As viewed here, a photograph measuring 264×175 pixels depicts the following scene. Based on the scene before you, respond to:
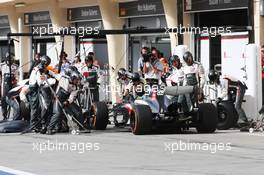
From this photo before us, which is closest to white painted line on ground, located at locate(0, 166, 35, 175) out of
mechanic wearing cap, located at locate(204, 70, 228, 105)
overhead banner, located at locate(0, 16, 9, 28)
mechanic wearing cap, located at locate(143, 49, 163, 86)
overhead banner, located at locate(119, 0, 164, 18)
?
mechanic wearing cap, located at locate(143, 49, 163, 86)

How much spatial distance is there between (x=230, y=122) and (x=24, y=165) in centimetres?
705

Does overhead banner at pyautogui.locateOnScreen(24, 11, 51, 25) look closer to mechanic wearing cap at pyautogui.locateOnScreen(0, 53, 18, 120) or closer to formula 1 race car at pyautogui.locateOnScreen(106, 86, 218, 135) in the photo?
mechanic wearing cap at pyautogui.locateOnScreen(0, 53, 18, 120)

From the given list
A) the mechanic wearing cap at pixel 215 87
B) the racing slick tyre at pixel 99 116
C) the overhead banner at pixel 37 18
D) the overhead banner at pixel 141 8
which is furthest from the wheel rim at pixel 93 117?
the overhead banner at pixel 37 18

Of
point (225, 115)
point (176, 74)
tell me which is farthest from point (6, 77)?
point (225, 115)

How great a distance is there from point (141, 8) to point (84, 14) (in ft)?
12.5

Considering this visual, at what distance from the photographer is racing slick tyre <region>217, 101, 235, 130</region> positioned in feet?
55.4

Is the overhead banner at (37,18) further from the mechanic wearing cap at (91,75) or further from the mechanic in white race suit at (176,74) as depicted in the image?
the mechanic in white race suit at (176,74)

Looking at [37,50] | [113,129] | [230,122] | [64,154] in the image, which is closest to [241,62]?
[230,122]

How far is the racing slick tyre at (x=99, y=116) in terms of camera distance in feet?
56.0

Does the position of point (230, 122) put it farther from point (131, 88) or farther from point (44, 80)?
point (44, 80)

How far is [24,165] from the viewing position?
1111 centimetres

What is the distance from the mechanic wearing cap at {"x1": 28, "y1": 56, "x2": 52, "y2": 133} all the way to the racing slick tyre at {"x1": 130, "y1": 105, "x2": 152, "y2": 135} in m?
1.96

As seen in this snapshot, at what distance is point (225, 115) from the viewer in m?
17.0

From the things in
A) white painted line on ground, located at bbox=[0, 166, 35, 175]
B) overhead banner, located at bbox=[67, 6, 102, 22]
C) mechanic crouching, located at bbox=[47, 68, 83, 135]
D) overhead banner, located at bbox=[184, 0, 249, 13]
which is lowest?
white painted line on ground, located at bbox=[0, 166, 35, 175]
